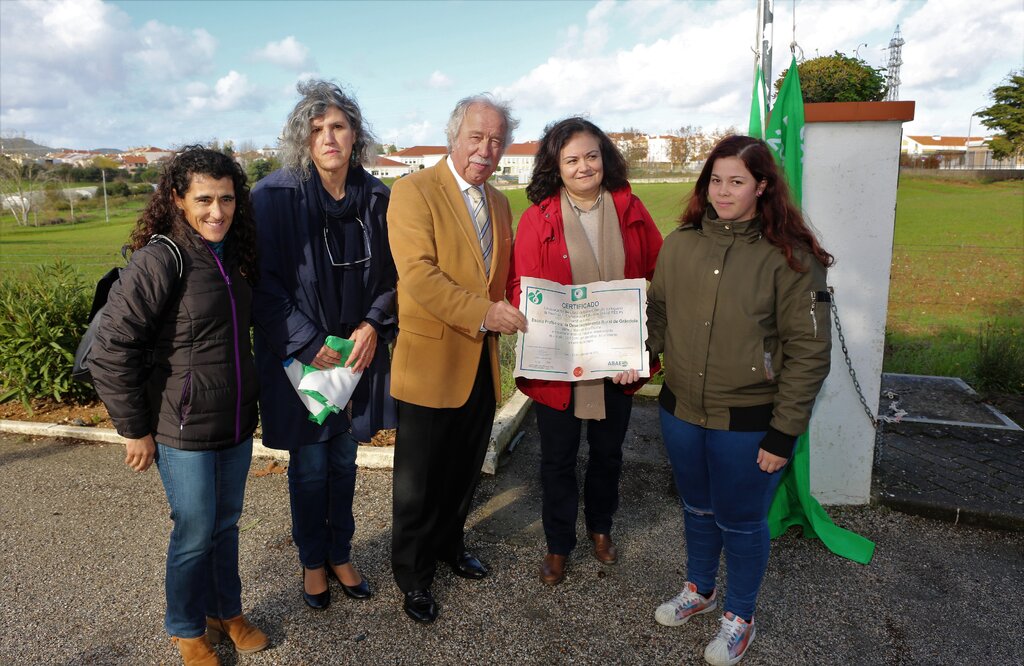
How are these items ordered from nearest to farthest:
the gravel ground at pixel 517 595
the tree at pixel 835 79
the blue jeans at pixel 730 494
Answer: the blue jeans at pixel 730 494, the gravel ground at pixel 517 595, the tree at pixel 835 79

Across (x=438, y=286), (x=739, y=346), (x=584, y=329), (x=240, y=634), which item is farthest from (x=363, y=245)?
(x=240, y=634)

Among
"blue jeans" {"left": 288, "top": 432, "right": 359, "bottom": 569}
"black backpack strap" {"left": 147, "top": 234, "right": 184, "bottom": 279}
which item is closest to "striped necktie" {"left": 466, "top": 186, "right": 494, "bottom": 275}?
"blue jeans" {"left": 288, "top": 432, "right": 359, "bottom": 569}

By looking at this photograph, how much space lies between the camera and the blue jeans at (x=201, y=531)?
2.70 meters

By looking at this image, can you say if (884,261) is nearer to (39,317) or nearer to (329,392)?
Answer: (329,392)

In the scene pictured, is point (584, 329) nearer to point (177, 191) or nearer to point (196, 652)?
point (177, 191)

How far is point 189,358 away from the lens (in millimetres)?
2666

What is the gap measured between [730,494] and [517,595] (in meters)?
1.32

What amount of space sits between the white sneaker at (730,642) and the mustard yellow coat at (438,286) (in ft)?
5.22

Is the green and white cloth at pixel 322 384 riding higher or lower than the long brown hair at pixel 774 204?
lower

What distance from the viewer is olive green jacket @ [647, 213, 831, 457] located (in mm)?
2656

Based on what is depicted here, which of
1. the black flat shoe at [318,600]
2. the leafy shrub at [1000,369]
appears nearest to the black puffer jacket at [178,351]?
the black flat shoe at [318,600]

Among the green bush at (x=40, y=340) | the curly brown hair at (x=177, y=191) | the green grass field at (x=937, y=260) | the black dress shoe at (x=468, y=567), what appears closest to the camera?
the curly brown hair at (x=177, y=191)

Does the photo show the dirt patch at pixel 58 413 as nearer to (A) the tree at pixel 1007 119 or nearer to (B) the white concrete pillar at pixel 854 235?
(B) the white concrete pillar at pixel 854 235

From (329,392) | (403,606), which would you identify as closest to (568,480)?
(403,606)
